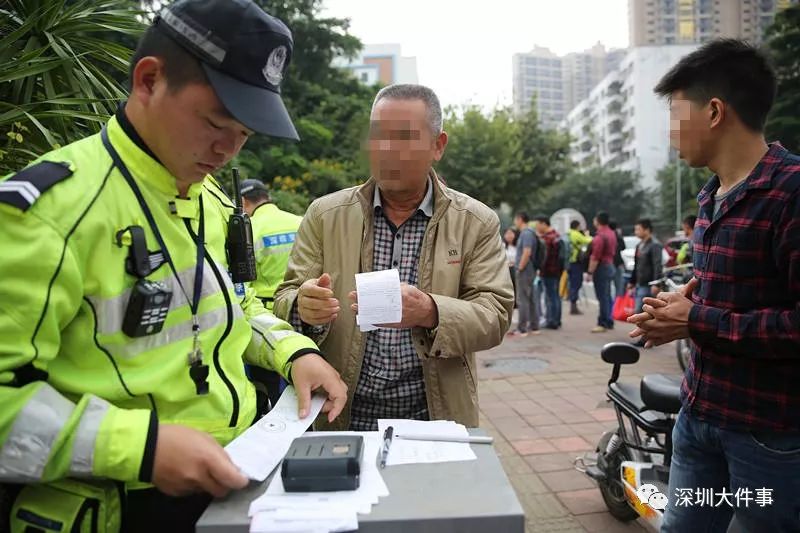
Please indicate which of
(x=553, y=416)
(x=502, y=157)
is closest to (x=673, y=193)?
(x=502, y=157)

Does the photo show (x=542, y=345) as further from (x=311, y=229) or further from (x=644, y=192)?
(x=644, y=192)

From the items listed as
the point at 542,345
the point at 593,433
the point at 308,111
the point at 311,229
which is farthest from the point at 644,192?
the point at 311,229

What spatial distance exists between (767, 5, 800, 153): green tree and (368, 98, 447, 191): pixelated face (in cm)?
1721

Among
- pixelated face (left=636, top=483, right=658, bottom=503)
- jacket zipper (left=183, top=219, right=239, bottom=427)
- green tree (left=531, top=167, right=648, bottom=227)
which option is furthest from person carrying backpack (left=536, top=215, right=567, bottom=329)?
green tree (left=531, top=167, right=648, bottom=227)

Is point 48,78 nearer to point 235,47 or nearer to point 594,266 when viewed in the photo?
point 235,47

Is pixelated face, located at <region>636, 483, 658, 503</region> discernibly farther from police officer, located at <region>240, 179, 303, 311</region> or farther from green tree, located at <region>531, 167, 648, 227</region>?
green tree, located at <region>531, 167, 648, 227</region>

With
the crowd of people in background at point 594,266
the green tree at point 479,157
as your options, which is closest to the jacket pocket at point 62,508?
the crowd of people in background at point 594,266

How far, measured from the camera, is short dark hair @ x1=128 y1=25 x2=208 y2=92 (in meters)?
1.15

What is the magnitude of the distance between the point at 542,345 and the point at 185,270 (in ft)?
26.4

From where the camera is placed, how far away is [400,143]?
2.01 m

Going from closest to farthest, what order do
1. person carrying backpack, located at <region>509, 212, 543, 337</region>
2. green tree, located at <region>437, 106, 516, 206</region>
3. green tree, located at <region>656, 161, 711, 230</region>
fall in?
person carrying backpack, located at <region>509, 212, 543, 337</region>, green tree, located at <region>437, 106, 516, 206</region>, green tree, located at <region>656, 161, 711, 230</region>

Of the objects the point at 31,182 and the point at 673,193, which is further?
the point at 673,193

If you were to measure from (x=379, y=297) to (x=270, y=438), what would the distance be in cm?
58

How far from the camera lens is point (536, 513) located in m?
3.46
